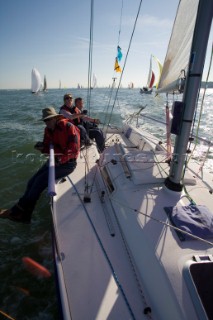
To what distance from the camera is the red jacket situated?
11.7 feet

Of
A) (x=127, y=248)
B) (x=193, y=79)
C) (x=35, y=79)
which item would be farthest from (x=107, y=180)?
(x=35, y=79)

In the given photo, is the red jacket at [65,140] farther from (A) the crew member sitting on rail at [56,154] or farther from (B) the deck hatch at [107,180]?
(B) the deck hatch at [107,180]

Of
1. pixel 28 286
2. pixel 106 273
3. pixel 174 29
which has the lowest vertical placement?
pixel 28 286

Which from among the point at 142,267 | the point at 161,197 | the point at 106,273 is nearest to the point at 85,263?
the point at 106,273

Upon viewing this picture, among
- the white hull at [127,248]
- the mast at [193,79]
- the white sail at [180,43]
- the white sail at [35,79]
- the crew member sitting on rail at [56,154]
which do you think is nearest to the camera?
the white hull at [127,248]

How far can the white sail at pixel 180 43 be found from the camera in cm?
302

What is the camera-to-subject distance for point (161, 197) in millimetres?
2818

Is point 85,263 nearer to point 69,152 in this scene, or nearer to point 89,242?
point 89,242

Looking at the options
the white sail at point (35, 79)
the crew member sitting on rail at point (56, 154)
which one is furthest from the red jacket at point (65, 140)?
the white sail at point (35, 79)

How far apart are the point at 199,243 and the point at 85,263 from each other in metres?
1.15

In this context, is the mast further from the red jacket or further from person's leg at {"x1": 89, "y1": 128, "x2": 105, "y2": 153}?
person's leg at {"x1": 89, "y1": 128, "x2": 105, "y2": 153}

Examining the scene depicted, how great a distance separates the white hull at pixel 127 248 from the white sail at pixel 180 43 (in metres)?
1.38

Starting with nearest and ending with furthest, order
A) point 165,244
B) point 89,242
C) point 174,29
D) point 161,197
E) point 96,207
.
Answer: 1. point 165,244
2. point 89,242
3. point 161,197
4. point 96,207
5. point 174,29

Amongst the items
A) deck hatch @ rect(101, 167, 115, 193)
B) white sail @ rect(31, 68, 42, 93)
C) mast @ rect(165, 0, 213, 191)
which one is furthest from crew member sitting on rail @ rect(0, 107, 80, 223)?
white sail @ rect(31, 68, 42, 93)
